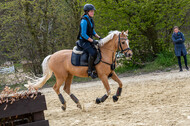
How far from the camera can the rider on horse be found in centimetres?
608

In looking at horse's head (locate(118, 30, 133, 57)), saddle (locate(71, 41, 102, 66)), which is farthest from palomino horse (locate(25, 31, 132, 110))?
saddle (locate(71, 41, 102, 66))

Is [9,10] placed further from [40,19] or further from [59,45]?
[59,45]

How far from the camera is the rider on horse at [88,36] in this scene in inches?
239

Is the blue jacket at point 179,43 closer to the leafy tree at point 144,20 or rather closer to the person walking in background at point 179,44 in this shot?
the person walking in background at point 179,44

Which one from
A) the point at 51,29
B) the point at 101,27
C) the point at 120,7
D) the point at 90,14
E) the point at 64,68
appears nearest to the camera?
the point at 90,14

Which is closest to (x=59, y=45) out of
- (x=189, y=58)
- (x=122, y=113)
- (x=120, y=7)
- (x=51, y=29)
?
(x=51, y=29)

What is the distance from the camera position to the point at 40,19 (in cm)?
1414

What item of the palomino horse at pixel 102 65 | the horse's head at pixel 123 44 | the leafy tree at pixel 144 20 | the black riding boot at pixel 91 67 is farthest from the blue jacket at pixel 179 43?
the black riding boot at pixel 91 67

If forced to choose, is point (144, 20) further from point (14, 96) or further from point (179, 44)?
point (14, 96)

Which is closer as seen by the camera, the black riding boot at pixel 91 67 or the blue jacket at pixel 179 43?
the black riding boot at pixel 91 67

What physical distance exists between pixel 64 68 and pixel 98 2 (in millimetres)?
6660

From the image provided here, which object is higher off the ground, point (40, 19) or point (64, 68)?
point (40, 19)

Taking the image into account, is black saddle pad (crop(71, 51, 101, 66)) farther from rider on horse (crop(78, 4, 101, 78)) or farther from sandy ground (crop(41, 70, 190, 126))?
sandy ground (crop(41, 70, 190, 126))

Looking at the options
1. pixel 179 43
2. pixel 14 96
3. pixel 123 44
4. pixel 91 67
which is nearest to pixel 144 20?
pixel 179 43
